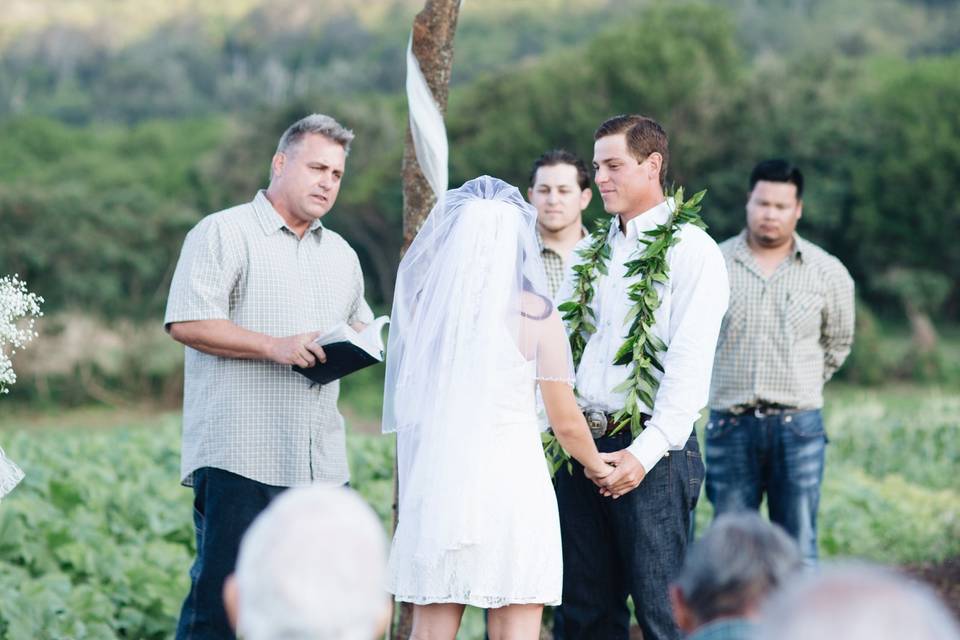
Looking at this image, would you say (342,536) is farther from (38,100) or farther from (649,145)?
(38,100)

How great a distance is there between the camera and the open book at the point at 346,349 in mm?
3928

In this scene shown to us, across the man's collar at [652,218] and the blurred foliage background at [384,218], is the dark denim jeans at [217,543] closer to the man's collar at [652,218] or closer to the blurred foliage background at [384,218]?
the blurred foliage background at [384,218]

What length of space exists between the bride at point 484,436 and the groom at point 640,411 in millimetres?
405

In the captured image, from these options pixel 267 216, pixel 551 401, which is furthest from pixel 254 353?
pixel 551 401

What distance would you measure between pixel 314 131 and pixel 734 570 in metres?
2.52

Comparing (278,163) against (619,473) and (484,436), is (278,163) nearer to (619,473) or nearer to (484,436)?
(484,436)

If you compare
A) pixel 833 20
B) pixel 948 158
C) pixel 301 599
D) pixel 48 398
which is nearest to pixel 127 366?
pixel 48 398

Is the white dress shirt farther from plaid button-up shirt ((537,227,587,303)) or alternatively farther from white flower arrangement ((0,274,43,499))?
white flower arrangement ((0,274,43,499))

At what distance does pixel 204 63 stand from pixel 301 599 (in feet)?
288

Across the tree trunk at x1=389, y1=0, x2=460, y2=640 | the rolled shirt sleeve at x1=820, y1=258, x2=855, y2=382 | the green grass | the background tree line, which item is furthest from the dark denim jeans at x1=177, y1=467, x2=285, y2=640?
the background tree line

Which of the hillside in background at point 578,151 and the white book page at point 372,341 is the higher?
the hillside in background at point 578,151

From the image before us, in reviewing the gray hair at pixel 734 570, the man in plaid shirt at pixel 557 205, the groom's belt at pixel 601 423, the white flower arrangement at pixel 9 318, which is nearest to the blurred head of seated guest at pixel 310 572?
the gray hair at pixel 734 570

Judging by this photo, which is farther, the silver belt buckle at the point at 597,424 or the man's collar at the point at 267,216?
the man's collar at the point at 267,216

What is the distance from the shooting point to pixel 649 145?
412cm
